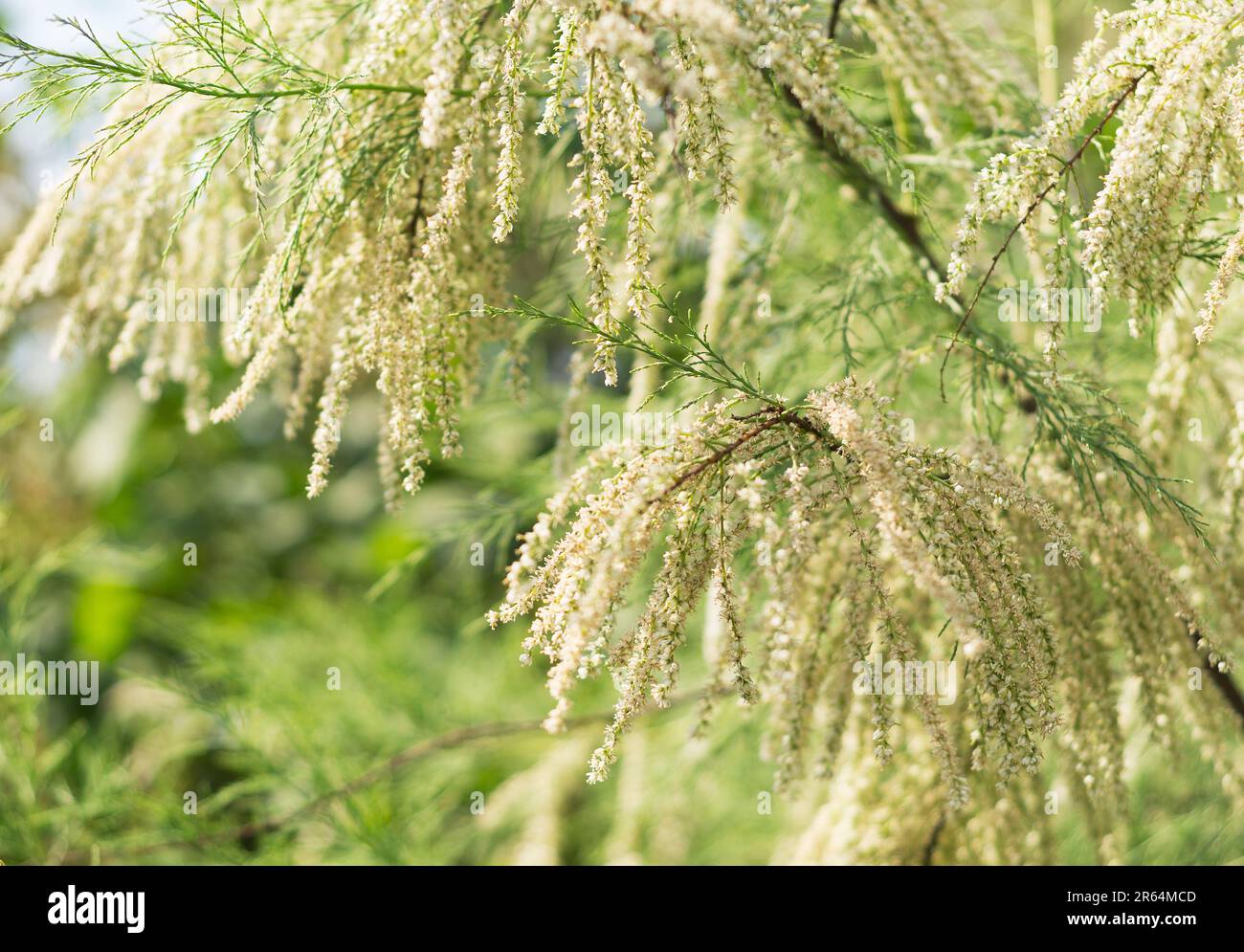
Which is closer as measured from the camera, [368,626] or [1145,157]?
[1145,157]

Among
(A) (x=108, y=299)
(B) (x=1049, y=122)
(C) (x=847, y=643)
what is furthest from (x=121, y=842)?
(B) (x=1049, y=122)

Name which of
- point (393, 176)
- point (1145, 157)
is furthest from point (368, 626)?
point (1145, 157)

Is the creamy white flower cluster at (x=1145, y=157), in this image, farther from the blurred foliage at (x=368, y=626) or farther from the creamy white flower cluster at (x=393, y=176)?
the blurred foliage at (x=368, y=626)

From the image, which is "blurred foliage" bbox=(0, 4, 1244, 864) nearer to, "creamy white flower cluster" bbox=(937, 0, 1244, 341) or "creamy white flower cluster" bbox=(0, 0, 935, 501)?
"creamy white flower cluster" bbox=(0, 0, 935, 501)

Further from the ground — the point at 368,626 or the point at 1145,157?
the point at 1145,157

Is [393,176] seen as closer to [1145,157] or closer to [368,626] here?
[1145,157]

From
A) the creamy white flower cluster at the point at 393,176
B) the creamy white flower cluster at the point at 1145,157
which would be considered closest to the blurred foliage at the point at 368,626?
the creamy white flower cluster at the point at 393,176

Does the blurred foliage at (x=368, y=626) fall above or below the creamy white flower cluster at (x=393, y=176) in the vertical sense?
below

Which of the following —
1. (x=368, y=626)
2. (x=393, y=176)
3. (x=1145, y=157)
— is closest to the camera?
(x=1145, y=157)

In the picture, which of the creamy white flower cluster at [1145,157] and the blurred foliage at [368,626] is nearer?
the creamy white flower cluster at [1145,157]

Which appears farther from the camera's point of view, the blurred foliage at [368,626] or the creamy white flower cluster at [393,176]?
the blurred foliage at [368,626]

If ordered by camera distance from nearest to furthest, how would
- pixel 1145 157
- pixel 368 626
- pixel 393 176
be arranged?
pixel 1145 157 < pixel 393 176 < pixel 368 626

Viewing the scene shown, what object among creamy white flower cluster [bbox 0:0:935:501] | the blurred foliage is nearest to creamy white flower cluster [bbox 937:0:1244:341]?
creamy white flower cluster [bbox 0:0:935:501]

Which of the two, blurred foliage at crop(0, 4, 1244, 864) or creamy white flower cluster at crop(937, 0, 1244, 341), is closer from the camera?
creamy white flower cluster at crop(937, 0, 1244, 341)
